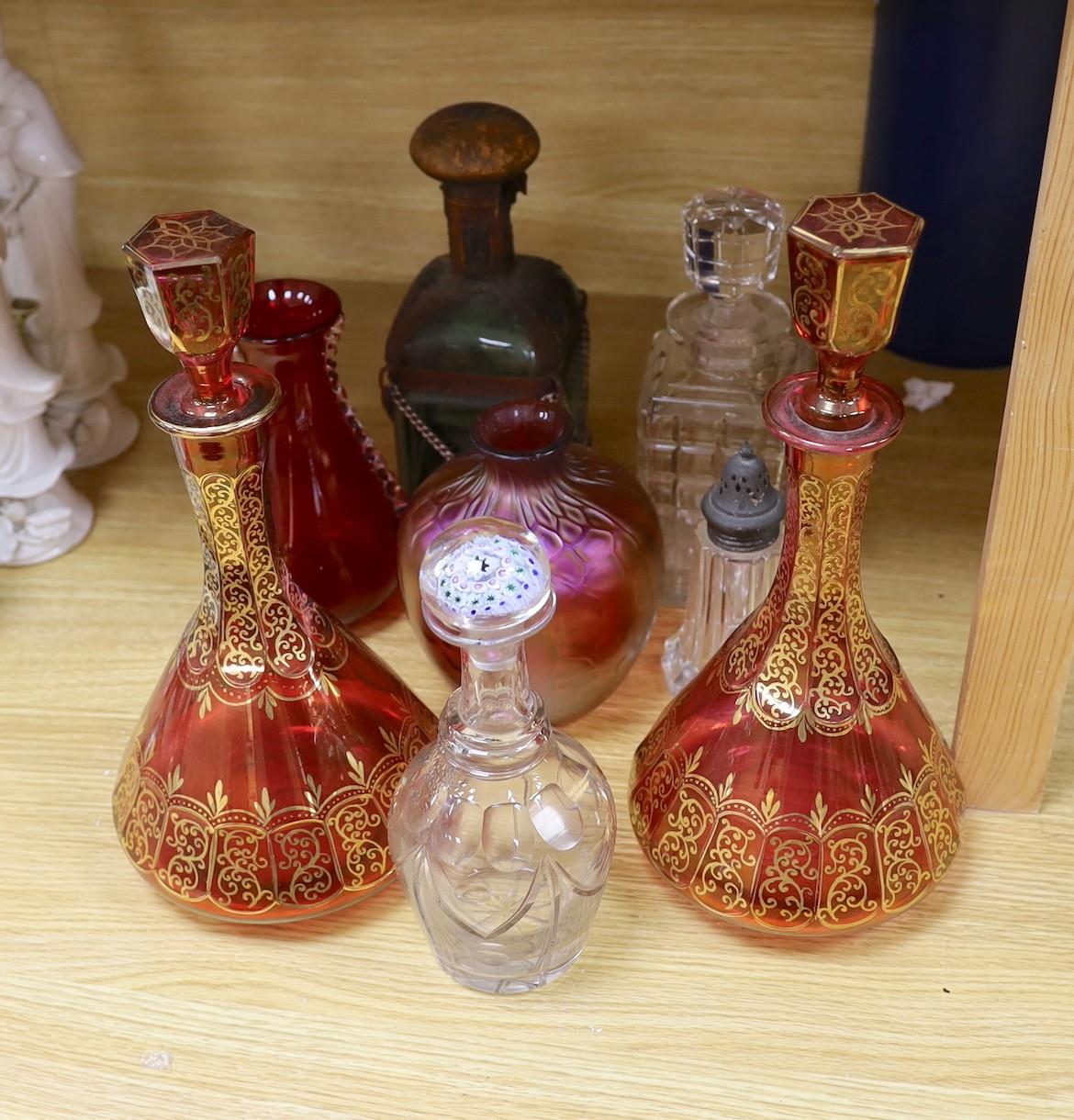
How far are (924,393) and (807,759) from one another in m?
0.39

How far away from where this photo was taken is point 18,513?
0.76 m

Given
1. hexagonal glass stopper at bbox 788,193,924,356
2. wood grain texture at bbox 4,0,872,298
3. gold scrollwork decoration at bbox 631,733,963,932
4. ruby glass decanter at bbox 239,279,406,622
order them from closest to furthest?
1. hexagonal glass stopper at bbox 788,193,924,356
2. gold scrollwork decoration at bbox 631,733,963,932
3. ruby glass decanter at bbox 239,279,406,622
4. wood grain texture at bbox 4,0,872,298

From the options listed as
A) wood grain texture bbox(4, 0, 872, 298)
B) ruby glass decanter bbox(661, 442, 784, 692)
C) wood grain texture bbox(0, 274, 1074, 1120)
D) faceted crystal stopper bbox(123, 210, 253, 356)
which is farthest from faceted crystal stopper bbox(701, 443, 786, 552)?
wood grain texture bbox(4, 0, 872, 298)

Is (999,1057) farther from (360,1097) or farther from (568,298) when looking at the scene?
(568,298)

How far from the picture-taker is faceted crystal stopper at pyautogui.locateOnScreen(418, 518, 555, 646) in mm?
451

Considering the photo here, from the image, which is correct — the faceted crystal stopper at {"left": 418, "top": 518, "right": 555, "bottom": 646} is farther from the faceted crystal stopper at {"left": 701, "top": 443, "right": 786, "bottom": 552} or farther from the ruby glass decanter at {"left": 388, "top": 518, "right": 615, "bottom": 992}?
the faceted crystal stopper at {"left": 701, "top": 443, "right": 786, "bottom": 552}

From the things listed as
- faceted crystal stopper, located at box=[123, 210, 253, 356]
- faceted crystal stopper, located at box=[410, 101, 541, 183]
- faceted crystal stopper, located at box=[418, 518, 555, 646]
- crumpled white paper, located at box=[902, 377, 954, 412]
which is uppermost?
faceted crystal stopper, located at box=[123, 210, 253, 356]

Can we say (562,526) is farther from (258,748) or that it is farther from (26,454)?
(26,454)

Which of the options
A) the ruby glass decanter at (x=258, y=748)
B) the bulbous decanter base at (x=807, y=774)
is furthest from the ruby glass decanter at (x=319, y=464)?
the bulbous decanter base at (x=807, y=774)

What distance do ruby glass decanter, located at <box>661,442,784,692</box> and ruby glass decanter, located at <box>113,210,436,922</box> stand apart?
16cm

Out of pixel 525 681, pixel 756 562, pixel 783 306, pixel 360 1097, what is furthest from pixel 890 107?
pixel 360 1097

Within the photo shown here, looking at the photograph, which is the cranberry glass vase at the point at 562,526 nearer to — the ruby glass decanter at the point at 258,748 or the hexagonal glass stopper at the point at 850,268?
the ruby glass decanter at the point at 258,748

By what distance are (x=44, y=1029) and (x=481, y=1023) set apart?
0.16 m

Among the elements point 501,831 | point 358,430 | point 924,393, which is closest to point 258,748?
point 501,831
